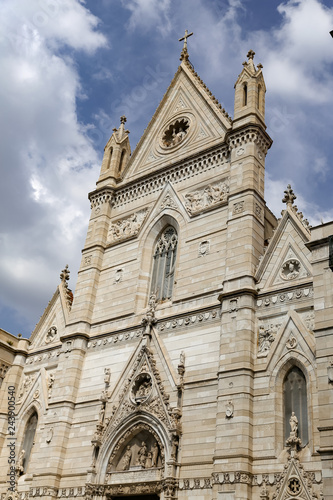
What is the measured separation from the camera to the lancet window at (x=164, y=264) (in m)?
22.6

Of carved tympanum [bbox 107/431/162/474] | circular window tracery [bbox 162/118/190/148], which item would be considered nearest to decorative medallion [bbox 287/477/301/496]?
carved tympanum [bbox 107/431/162/474]

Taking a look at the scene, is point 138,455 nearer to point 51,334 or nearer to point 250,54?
point 51,334

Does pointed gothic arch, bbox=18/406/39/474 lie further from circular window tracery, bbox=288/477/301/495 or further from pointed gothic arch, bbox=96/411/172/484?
circular window tracery, bbox=288/477/301/495

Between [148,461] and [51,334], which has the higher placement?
[51,334]

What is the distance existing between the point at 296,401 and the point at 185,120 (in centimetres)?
1474

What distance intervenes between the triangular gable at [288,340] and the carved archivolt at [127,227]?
8.91 meters

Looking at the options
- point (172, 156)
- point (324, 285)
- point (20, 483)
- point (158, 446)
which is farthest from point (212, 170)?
point (20, 483)

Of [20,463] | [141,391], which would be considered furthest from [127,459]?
[20,463]

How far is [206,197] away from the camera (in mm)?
22844

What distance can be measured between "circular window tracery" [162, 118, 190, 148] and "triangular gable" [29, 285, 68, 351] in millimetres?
8311

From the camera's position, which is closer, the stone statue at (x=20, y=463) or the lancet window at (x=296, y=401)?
the lancet window at (x=296, y=401)

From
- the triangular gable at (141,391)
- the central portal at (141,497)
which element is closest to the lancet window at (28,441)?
the triangular gable at (141,391)

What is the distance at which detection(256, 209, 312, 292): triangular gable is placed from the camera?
1841 centimetres

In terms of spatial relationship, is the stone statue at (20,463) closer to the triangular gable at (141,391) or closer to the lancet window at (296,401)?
the triangular gable at (141,391)
